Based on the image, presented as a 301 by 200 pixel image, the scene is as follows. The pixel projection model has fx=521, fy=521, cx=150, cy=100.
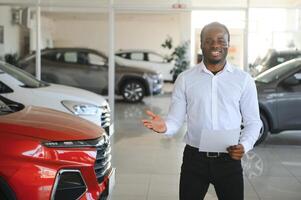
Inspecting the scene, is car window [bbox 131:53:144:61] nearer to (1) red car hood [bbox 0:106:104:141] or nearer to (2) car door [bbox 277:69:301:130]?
(2) car door [bbox 277:69:301:130]

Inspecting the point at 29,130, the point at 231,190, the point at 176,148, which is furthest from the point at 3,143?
the point at 176,148

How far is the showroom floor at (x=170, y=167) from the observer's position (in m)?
5.88

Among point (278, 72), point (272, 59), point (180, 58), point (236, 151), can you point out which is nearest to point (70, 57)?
point (180, 58)

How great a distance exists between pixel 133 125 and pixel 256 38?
3389 millimetres

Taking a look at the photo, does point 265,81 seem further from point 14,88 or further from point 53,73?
point 53,73

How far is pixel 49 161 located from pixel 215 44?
148cm

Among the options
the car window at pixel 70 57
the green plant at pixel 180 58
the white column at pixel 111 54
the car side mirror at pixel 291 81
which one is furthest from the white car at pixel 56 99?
the green plant at pixel 180 58

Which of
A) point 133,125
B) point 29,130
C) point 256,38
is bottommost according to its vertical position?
point 133,125

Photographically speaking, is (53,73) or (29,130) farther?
(53,73)

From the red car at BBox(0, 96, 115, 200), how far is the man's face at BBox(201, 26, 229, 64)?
134 centimetres

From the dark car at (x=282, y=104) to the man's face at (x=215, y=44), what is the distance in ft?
18.4

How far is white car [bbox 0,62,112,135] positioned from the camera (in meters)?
7.61

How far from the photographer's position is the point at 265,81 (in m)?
9.12

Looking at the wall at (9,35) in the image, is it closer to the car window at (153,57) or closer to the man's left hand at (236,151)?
the car window at (153,57)
